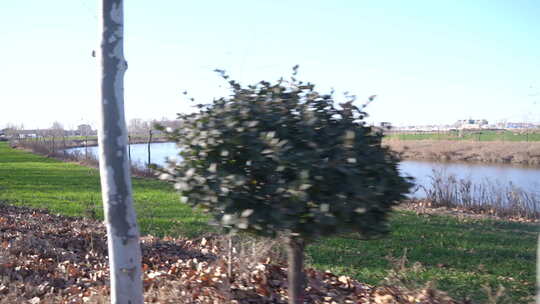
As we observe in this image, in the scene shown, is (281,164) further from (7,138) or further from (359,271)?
(7,138)

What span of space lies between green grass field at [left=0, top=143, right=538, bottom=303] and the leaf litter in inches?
40.6

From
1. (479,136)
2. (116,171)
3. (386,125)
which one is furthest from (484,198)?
(479,136)

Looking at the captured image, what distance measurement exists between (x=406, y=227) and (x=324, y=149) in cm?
812

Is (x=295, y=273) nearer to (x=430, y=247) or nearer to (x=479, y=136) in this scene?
(x=430, y=247)

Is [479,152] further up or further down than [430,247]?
further up

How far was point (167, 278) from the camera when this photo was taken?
4602mm

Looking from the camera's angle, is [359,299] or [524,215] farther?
[524,215]

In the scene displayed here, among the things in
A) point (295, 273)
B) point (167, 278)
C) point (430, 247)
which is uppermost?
point (295, 273)

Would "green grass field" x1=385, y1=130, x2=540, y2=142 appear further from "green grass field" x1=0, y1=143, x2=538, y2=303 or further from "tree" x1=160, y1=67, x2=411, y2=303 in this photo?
"tree" x1=160, y1=67, x2=411, y2=303

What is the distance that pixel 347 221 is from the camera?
2.61 m

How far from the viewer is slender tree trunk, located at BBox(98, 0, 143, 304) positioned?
2.91 m

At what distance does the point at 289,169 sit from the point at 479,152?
32.6 meters

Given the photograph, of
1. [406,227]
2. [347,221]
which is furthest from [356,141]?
[406,227]

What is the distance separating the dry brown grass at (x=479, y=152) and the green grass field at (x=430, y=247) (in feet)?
58.6
